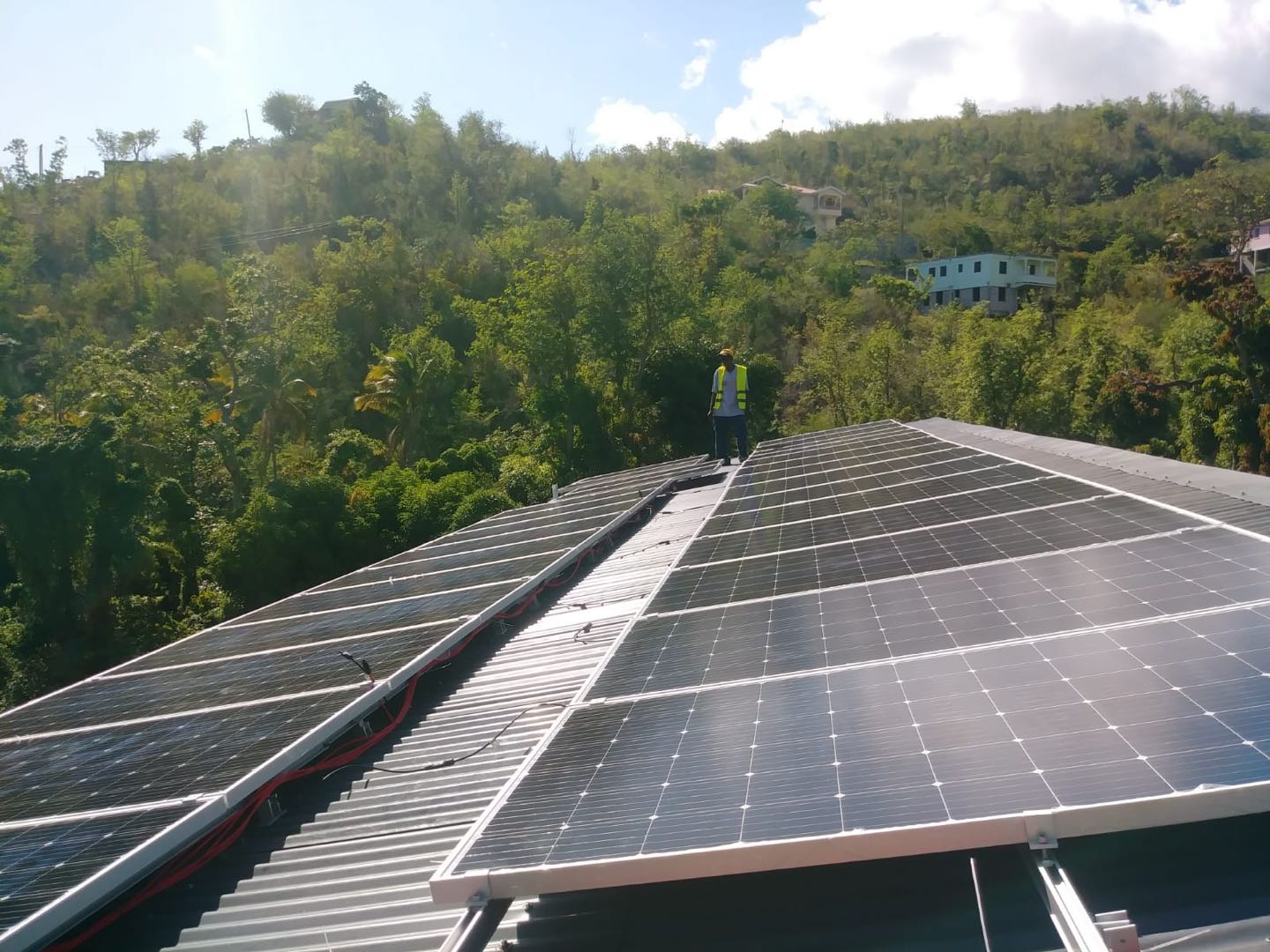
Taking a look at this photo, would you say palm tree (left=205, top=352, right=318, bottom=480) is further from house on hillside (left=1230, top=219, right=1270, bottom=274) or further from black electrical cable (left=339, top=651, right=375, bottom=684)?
house on hillside (left=1230, top=219, right=1270, bottom=274)

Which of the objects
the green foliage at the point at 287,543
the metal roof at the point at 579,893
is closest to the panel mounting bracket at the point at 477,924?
the metal roof at the point at 579,893

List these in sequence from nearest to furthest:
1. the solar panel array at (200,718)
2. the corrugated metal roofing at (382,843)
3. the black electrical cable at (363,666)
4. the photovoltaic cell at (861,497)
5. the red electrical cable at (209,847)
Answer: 1. the solar panel array at (200,718)
2. the corrugated metal roofing at (382,843)
3. the red electrical cable at (209,847)
4. the black electrical cable at (363,666)
5. the photovoltaic cell at (861,497)

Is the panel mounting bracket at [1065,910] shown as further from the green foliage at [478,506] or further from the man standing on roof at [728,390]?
the green foliage at [478,506]

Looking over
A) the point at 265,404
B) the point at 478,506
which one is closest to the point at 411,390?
the point at 265,404

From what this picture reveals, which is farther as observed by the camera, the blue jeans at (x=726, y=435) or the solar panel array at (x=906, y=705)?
the blue jeans at (x=726, y=435)

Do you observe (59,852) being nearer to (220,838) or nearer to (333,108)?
(220,838)

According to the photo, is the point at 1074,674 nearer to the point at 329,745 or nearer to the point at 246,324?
the point at 329,745

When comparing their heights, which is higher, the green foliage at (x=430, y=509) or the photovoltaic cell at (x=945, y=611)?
the photovoltaic cell at (x=945, y=611)

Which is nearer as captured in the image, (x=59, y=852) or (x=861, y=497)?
(x=59, y=852)
